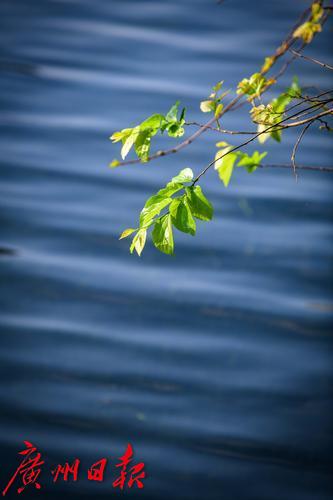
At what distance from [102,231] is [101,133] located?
452 mm

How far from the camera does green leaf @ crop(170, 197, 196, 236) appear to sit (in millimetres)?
792

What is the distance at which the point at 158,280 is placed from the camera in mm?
1993

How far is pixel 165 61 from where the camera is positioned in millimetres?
2479

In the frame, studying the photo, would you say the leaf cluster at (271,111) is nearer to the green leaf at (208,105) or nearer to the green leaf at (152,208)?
the green leaf at (208,105)

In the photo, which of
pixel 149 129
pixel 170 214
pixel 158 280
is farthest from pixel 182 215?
pixel 158 280

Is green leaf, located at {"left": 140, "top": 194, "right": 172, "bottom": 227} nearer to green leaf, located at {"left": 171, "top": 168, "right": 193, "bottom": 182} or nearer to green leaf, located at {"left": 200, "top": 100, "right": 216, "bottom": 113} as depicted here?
green leaf, located at {"left": 171, "top": 168, "right": 193, "bottom": 182}

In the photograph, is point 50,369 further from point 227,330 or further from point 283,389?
point 283,389

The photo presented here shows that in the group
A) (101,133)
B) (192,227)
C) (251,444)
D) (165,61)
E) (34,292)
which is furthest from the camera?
(165,61)

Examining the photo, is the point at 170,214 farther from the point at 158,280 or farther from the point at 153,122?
the point at 158,280

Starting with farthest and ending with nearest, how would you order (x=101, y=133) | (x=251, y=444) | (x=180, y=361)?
1. (x=101, y=133)
2. (x=180, y=361)
3. (x=251, y=444)

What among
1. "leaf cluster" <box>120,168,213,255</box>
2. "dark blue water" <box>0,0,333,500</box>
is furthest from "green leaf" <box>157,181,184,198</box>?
"dark blue water" <box>0,0,333,500</box>

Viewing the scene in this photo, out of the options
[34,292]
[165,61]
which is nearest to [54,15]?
[165,61]

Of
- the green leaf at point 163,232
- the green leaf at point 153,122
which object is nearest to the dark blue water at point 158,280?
the green leaf at point 163,232

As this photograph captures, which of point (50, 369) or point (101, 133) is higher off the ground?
point (101, 133)
